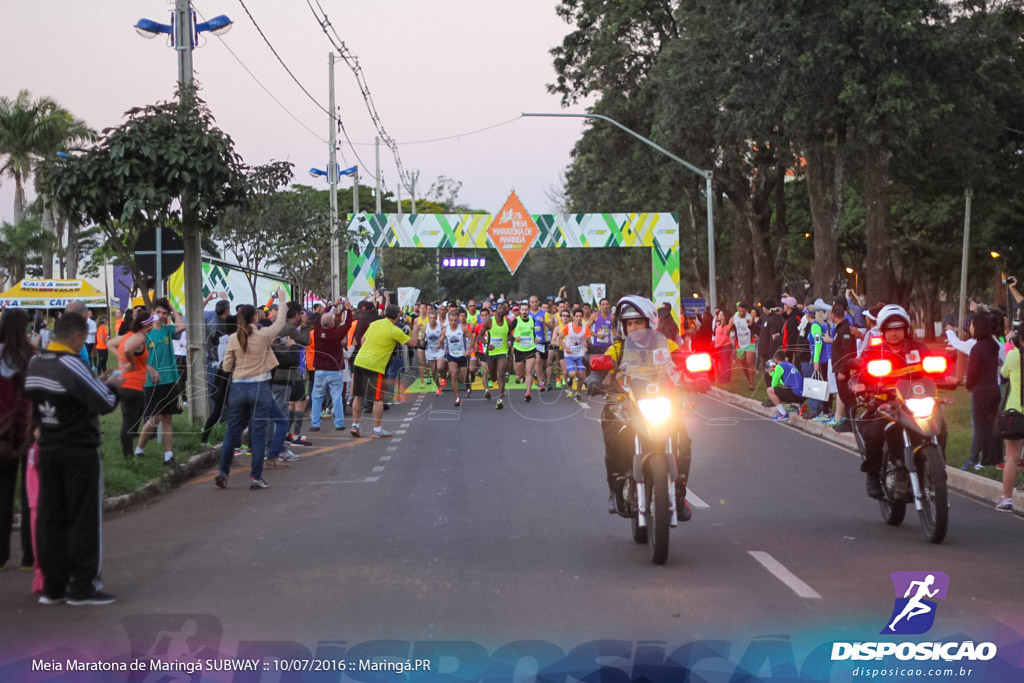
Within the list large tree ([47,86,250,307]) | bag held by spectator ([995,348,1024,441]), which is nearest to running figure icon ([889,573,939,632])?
bag held by spectator ([995,348,1024,441])

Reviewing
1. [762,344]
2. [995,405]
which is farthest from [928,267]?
[995,405]

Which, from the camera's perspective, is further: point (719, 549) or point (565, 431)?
point (565, 431)

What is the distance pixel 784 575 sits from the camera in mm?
7629

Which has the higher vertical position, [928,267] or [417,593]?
[928,267]

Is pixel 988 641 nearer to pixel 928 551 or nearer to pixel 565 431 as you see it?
pixel 928 551

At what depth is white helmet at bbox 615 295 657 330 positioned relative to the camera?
342 inches

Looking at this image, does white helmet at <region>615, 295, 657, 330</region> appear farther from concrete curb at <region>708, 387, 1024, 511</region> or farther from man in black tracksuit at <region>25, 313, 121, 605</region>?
concrete curb at <region>708, 387, 1024, 511</region>

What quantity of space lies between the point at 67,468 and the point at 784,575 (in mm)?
4345

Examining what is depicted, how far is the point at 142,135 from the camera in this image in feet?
51.4

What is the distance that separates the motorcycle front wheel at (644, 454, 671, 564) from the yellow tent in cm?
4121

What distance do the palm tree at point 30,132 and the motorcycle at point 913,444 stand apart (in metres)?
48.9

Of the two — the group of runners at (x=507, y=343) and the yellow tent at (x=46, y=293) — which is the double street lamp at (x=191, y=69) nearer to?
the group of runners at (x=507, y=343)

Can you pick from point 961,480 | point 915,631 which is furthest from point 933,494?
point 961,480

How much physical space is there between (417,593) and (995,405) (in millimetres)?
7664
